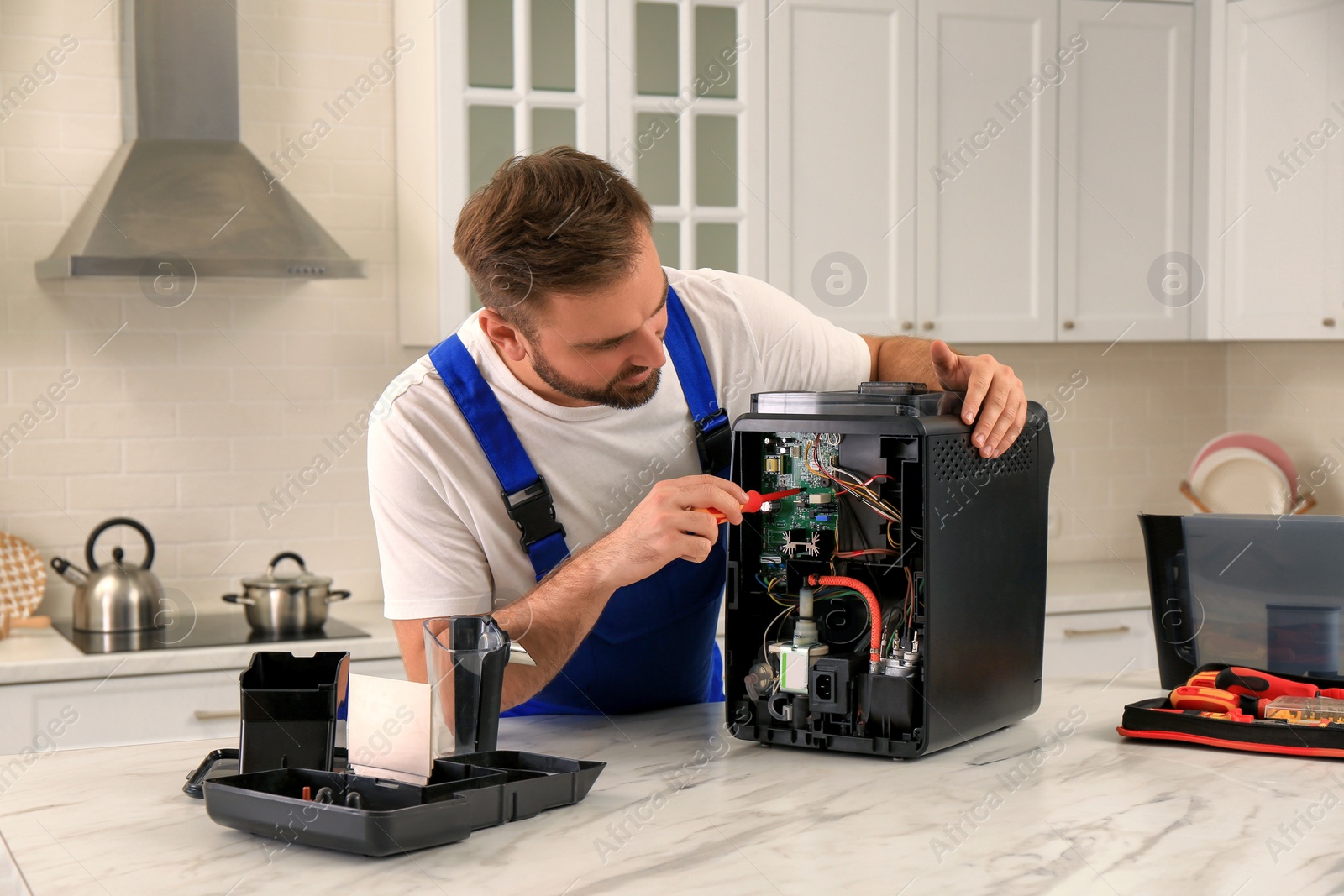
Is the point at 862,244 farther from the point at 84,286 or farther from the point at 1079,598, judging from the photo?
the point at 84,286

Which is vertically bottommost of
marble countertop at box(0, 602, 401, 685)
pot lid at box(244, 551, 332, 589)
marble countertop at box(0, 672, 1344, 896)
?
marble countertop at box(0, 602, 401, 685)

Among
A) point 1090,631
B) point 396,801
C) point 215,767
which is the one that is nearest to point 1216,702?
point 396,801

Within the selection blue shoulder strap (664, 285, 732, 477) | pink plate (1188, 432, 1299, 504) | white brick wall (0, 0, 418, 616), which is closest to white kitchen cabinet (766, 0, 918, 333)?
white brick wall (0, 0, 418, 616)

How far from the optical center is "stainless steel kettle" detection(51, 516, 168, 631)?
2.74m

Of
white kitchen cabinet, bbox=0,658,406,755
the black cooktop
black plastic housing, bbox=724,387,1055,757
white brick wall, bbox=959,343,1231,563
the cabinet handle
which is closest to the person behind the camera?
black plastic housing, bbox=724,387,1055,757

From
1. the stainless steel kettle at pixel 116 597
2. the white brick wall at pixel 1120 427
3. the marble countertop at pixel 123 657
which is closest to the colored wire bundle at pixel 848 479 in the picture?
the marble countertop at pixel 123 657

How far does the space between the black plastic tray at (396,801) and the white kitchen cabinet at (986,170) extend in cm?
230

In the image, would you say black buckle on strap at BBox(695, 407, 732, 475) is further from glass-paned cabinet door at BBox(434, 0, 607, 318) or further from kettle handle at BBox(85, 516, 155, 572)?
kettle handle at BBox(85, 516, 155, 572)

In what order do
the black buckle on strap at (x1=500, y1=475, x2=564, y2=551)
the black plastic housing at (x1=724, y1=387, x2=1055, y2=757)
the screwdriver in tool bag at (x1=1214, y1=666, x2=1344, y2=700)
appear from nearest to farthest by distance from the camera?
the black plastic housing at (x1=724, y1=387, x2=1055, y2=757) → the screwdriver in tool bag at (x1=1214, y1=666, x2=1344, y2=700) → the black buckle on strap at (x1=500, y1=475, x2=564, y2=551)

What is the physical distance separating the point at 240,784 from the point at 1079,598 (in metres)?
2.54

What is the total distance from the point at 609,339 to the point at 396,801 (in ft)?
1.97

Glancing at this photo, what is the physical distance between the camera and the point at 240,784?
42.1 inches

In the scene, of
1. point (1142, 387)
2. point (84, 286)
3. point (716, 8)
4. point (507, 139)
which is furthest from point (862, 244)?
point (84, 286)

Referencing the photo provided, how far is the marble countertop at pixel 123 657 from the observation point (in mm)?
2494
